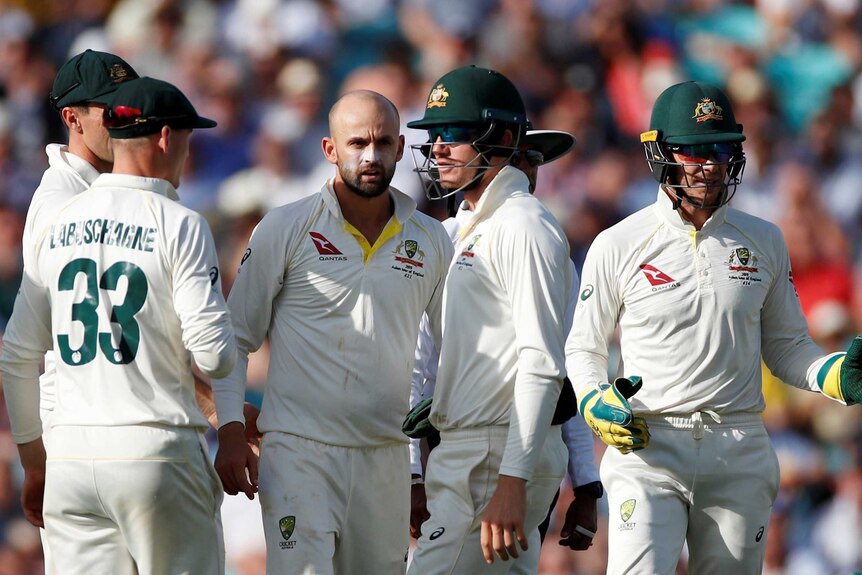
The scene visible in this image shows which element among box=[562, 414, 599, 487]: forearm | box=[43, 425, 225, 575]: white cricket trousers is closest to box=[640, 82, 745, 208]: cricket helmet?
box=[562, 414, 599, 487]: forearm

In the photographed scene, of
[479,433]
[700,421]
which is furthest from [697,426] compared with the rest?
[479,433]

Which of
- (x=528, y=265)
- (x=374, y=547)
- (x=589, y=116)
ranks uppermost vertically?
(x=589, y=116)

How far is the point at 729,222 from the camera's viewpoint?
496 cm

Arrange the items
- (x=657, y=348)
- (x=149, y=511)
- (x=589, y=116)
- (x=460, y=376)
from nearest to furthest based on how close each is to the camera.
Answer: (x=149, y=511), (x=460, y=376), (x=657, y=348), (x=589, y=116)

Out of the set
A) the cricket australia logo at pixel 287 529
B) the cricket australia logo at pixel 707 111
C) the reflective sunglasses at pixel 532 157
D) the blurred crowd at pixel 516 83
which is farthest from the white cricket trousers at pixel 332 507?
the blurred crowd at pixel 516 83

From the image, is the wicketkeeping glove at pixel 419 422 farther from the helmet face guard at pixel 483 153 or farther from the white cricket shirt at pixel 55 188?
the white cricket shirt at pixel 55 188

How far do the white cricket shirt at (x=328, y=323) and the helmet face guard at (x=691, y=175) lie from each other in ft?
3.30

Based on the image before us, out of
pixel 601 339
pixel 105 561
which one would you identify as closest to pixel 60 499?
pixel 105 561

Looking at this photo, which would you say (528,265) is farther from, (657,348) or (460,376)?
(657,348)

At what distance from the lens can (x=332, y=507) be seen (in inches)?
189

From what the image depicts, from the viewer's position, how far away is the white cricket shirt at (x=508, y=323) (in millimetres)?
4230

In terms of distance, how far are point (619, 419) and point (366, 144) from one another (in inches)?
56.2

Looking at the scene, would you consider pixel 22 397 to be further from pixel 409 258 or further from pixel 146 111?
pixel 409 258

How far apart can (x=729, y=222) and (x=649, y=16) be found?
13.5 ft
